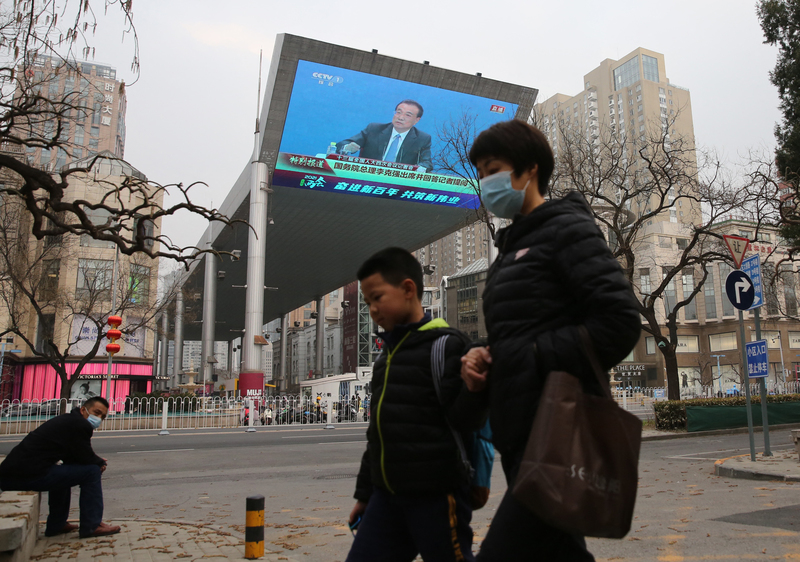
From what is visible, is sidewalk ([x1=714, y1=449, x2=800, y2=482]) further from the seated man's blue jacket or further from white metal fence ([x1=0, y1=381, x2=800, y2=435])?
white metal fence ([x1=0, y1=381, x2=800, y2=435])

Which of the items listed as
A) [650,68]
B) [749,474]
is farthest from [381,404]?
[650,68]

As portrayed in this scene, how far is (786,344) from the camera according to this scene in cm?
5972

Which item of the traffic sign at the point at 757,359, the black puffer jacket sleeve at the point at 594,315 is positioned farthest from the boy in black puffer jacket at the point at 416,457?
the traffic sign at the point at 757,359

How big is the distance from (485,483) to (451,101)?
3608 centimetres

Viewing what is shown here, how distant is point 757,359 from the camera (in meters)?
10.2

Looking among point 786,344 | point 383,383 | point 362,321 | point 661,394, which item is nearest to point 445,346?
point 383,383

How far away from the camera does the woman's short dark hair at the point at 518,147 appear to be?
7.04 ft

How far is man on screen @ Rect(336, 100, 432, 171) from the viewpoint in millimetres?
36031

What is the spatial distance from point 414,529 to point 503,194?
4.03ft

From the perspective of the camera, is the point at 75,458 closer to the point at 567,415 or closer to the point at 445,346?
the point at 445,346

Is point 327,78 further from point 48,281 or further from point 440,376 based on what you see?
point 440,376

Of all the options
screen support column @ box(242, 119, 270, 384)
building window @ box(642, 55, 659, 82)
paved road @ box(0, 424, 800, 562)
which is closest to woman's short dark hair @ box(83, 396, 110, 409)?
paved road @ box(0, 424, 800, 562)

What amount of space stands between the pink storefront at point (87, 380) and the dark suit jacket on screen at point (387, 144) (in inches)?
800

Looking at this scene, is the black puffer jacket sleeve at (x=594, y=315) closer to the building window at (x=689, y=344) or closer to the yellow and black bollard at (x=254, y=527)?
the yellow and black bollard at (x=254, y=527)
